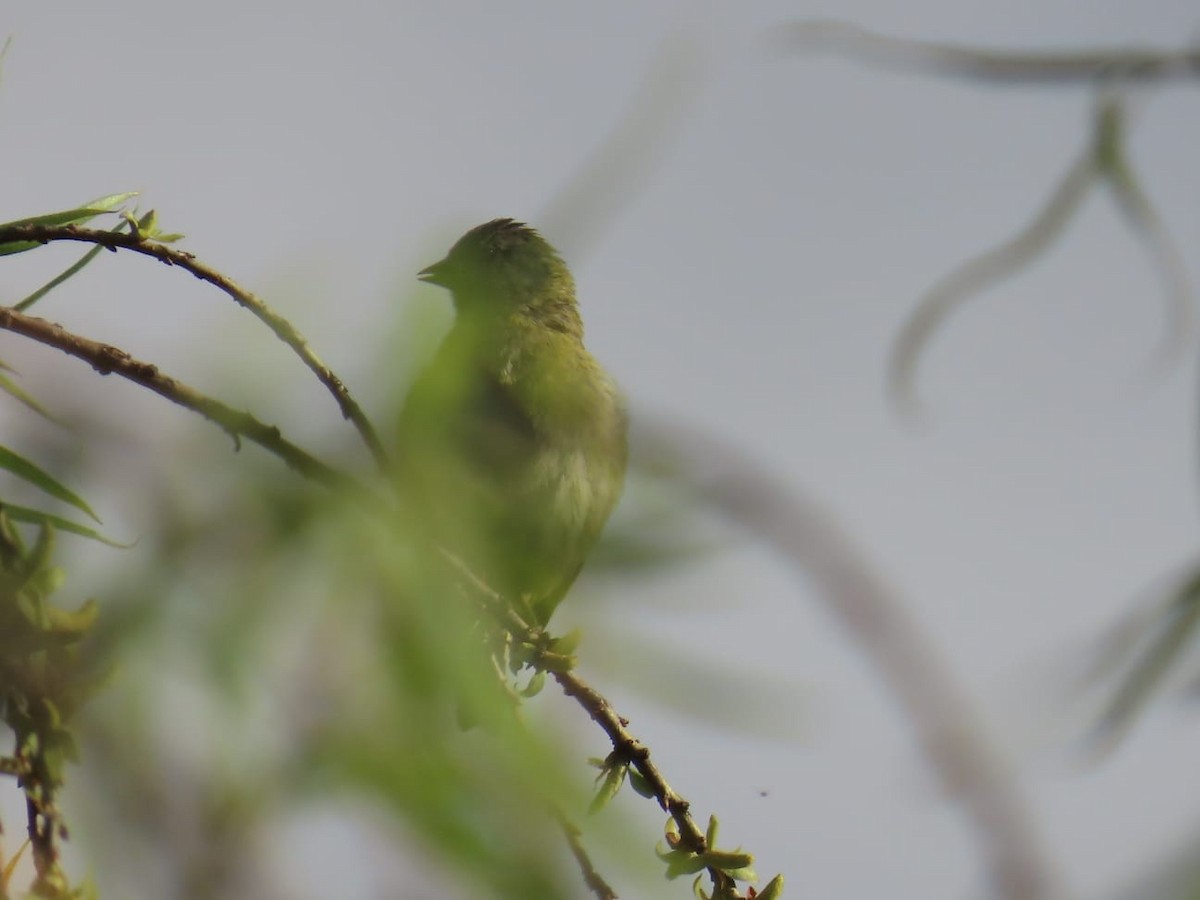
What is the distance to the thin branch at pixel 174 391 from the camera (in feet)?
3.40

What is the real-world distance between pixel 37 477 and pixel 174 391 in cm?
19

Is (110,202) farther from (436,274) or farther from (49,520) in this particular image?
(436,274)

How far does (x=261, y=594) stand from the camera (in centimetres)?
102

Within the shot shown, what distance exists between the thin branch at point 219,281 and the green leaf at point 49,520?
0.72 feet

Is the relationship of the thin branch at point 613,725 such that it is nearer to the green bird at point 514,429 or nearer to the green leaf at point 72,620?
the green bird at point 514,429

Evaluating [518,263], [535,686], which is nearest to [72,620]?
[535,686]

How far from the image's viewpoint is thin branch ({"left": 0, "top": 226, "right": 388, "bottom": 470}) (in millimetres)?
1160

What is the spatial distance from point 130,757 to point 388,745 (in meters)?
0.16

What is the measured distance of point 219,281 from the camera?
4.08 ft

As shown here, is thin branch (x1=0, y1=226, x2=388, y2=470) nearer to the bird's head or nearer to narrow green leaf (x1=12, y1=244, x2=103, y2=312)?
narrow green leaf (x1=12, y1=244, x2=103, y2=312)

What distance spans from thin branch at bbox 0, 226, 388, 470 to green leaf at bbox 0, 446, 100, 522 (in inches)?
7.8

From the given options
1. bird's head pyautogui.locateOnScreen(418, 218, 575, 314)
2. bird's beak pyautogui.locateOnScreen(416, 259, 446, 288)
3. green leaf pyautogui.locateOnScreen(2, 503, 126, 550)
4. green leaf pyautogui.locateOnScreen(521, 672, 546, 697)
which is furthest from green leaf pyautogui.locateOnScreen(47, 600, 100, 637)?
bird's head pyautogui.locateOnScreen(418, 218, 575, 314)

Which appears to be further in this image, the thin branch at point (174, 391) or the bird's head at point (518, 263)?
the bird's head at point (518, 263)

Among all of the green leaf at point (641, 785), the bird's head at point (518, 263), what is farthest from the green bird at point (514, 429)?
the green leaf at point (641, 785)
